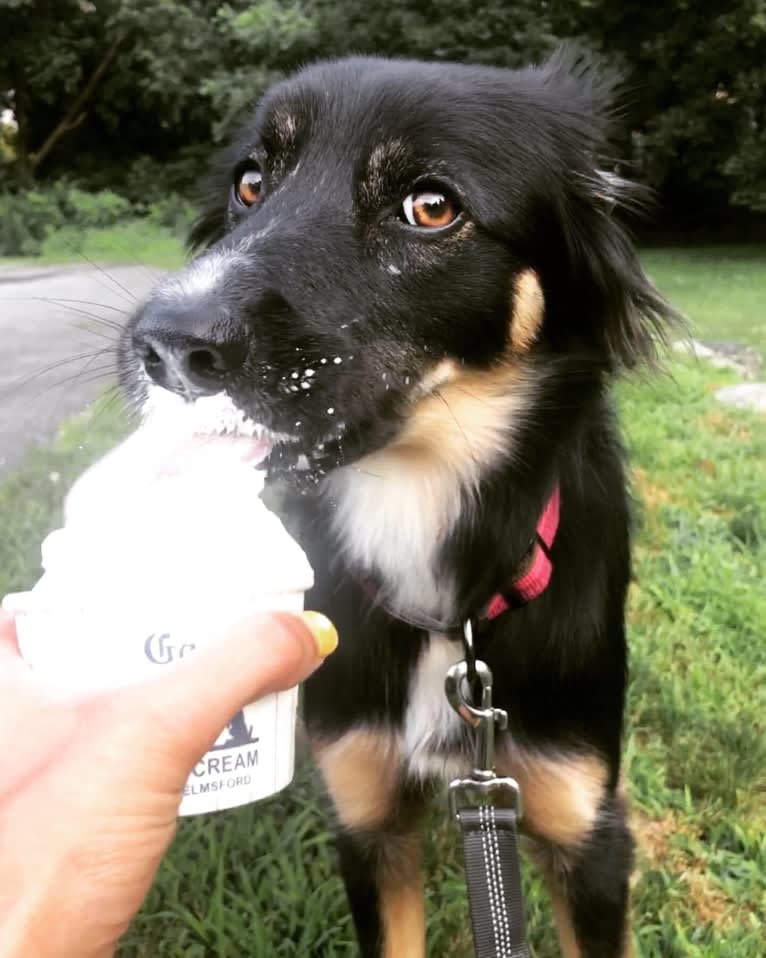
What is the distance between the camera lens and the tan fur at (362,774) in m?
1.92

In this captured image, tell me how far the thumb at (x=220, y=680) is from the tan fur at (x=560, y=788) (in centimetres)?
103

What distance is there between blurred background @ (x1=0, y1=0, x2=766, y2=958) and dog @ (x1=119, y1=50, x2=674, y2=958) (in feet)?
0.75

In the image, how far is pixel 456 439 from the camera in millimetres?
1810

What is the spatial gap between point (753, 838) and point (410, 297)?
1656mm

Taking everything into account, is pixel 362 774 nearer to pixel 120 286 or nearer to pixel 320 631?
pixel 320 631

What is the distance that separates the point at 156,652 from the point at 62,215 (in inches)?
713

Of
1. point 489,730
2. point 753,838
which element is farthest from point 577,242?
point 753,838

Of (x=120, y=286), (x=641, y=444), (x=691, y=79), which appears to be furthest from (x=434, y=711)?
(x=691, y=79)

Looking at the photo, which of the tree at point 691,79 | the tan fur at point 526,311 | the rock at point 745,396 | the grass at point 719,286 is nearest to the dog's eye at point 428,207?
the tan fur at point 526,311

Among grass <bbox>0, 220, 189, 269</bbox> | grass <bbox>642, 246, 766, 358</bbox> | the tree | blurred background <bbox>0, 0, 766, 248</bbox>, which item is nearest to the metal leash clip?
grass <bbox>642, 246, 766, 358</bbox>

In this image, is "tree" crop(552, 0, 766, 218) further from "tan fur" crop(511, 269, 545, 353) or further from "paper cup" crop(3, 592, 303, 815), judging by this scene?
"paper cup" crop(3, 592, 303, 815)

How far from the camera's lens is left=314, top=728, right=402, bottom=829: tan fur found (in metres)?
1.92

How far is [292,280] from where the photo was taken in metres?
1.54

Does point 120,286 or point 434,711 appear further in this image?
point 120,286
